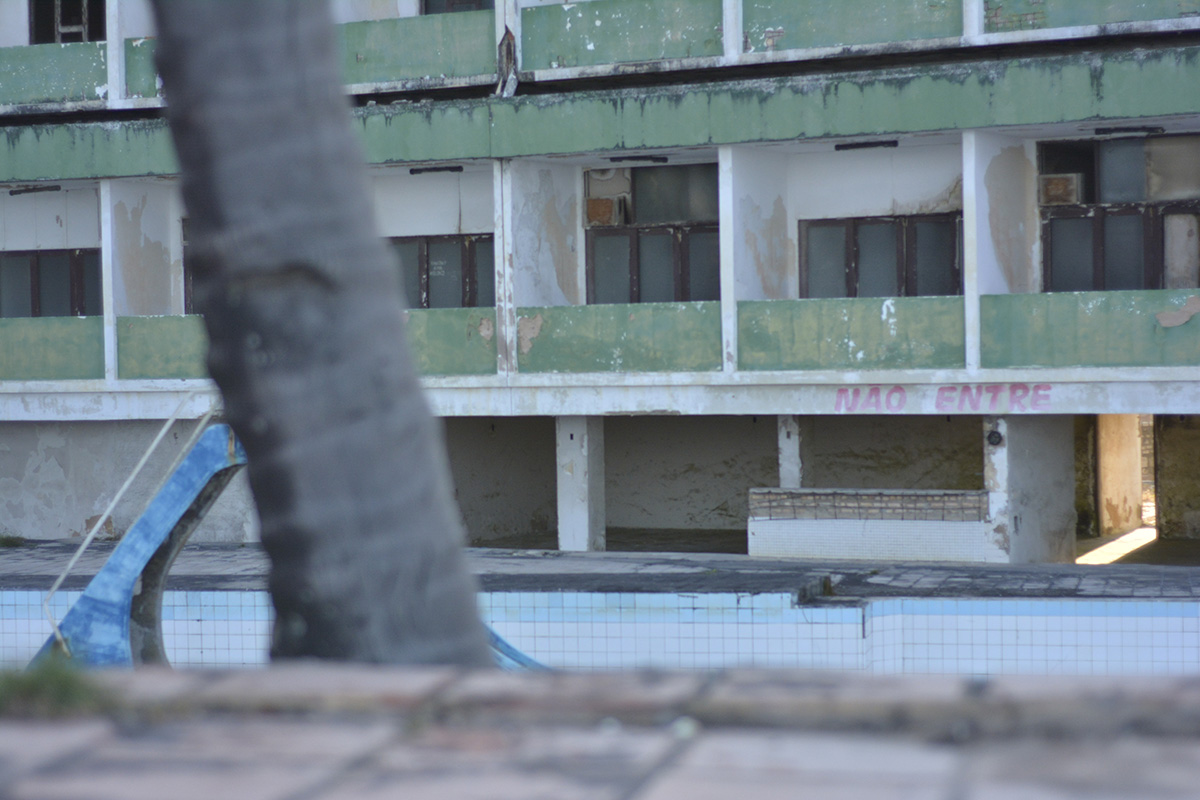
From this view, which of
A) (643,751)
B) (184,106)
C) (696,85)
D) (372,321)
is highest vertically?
(696,85)

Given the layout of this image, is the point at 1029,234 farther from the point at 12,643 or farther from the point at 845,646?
the point at 12,643

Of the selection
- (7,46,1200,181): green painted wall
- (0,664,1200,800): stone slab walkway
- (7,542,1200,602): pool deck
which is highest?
(7,46,1200,181): green painted wall

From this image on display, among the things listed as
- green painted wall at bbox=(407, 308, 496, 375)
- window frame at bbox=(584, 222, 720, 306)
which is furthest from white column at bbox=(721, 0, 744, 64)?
Answer: green painted wall at bbox=(407, 308, 496, 375)

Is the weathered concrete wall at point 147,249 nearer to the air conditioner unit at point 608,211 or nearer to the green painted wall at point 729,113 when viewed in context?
the green painted wall at point 729,113

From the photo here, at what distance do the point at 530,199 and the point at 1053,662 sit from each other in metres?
9.11

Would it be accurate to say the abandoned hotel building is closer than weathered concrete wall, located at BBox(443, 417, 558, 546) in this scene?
Yes

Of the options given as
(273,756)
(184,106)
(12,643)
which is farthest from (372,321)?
(12,643)

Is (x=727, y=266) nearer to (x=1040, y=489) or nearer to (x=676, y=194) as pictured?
(x=676, y=194)

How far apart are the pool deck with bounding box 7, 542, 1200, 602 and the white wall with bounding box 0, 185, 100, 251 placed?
15.2 ft

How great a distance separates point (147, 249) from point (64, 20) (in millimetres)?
3580

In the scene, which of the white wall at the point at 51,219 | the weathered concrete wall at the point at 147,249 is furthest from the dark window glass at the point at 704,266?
the white wall at the point at 51,219

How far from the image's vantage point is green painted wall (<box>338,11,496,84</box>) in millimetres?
16828

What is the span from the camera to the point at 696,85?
1578 cm

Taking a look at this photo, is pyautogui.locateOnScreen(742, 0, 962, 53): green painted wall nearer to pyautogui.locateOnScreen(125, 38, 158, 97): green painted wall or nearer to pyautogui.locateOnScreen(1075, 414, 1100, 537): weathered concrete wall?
pyautogui.locateOnScreen(1075, 414, 1100, 537): weathered concrete wall
